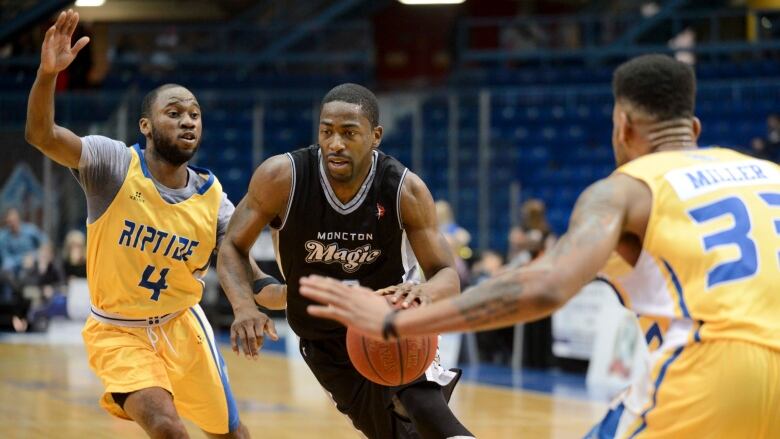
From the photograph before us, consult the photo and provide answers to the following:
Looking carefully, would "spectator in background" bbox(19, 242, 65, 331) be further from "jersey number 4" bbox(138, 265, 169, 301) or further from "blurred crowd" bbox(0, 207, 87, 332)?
"jersey number 4" bbox(138, 265, 169, 301)

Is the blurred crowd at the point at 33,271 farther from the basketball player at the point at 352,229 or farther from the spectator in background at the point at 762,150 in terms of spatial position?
the basketball player at the point at 352,229

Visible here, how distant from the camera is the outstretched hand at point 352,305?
11.6 feet

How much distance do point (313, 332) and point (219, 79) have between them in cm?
1685

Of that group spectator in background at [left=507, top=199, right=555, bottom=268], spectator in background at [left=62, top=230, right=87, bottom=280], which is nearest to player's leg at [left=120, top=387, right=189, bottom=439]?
spectator in background at [left=507, top=199, right=555, bottom=268]

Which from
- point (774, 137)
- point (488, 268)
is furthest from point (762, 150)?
point (488, 268)

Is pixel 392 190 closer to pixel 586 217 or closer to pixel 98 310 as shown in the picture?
pixel 98 310

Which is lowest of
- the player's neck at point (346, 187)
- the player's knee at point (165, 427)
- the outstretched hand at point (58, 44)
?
the player's knee at point (165, 427)

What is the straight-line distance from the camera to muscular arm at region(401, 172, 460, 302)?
5.35 meters

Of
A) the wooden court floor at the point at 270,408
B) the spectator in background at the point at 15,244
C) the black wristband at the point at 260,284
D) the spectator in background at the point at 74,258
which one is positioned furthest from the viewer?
the spectator in background at the point at 15,244

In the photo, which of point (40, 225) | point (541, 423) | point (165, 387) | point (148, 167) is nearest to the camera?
point (165, 387)

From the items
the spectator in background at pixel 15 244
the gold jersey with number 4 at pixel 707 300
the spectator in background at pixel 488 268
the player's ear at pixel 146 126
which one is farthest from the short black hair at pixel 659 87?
the spectator in background at pixel 15 244

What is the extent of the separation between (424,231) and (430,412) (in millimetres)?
806

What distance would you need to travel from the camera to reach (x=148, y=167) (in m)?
6.18

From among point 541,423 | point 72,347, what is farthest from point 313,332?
point 72,347
